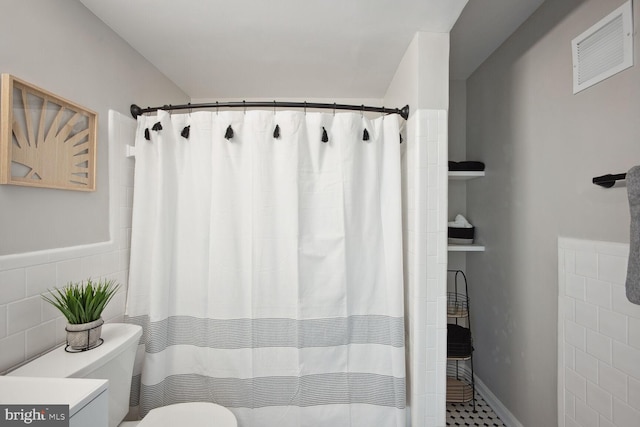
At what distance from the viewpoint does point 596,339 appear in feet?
4.60

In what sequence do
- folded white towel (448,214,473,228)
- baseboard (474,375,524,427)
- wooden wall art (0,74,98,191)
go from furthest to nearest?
1. folded white towel (448,214,473,228)
2. baseboard (474,375,524,427)
3. wooden wall art (0,74,98,191)

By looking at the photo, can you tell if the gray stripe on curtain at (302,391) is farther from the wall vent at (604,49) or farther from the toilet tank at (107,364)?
the wall vent at (604,49)

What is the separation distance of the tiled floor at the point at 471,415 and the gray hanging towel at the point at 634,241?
1546mm

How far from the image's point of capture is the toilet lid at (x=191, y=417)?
137 cm

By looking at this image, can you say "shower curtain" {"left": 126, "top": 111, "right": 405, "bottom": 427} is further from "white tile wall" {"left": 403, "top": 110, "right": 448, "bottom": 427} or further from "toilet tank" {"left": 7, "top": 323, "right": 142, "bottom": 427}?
"toilet tank" {"left": 7, "top": 323, "right": 142, "bottom": 427}

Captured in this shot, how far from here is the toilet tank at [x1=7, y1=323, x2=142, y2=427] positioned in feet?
3.62

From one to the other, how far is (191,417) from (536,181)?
7.16 feet

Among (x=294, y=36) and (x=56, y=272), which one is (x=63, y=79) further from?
(x=294, y=36)

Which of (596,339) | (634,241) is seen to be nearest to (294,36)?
(634,241)

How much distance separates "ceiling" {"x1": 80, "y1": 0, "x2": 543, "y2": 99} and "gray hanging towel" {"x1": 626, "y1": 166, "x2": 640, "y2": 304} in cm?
100

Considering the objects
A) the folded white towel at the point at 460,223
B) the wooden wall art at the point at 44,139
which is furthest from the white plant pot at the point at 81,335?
the folded white towel at the point at 460,223

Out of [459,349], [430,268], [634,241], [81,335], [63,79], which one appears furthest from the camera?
[459,349]

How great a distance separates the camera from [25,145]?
1.16 m

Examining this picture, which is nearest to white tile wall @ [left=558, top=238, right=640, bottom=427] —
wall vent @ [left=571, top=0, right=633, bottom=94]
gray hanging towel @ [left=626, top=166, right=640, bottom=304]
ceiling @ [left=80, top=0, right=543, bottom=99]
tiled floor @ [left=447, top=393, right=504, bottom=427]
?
gray hanging towel @ [left=626, top=166, right=640, bottom=304]
